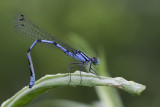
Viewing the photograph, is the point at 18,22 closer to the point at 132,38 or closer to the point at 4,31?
the point at 4,31

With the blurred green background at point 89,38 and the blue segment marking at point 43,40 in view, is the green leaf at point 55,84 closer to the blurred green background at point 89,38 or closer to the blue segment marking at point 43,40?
the blue segment marking at point 43,40

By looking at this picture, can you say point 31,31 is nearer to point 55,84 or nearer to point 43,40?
point 43,40

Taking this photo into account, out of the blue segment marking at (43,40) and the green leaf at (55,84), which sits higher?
the blue segment marking at (43,40)

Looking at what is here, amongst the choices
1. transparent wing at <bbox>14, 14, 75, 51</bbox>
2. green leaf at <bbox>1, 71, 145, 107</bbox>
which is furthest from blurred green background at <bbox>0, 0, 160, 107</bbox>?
green leaf at <bbox>1, 71, 145, 107</bbox>

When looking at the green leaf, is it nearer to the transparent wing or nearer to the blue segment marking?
the blue segment marking

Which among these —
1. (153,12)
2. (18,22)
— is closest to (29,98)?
(18,22)

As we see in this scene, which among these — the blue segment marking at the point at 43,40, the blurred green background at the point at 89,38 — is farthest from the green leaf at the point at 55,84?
the blurred green background at the point at 89,38
